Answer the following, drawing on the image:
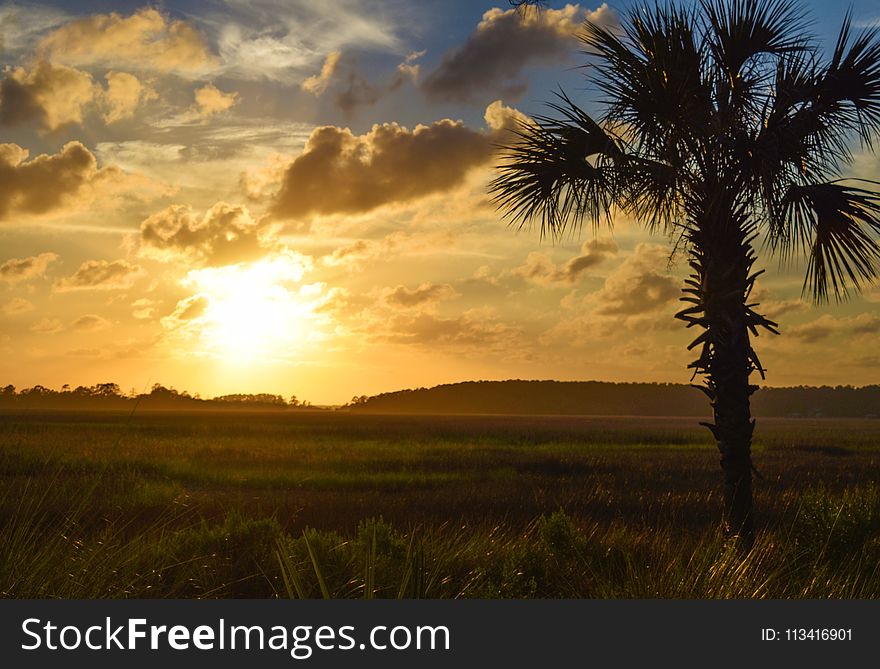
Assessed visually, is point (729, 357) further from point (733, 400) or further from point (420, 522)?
point (420, 522)

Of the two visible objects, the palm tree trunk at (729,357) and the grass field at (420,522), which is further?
the palm tree trunk at (729,357)

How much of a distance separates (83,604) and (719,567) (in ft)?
17.4

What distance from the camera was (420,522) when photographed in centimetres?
1538

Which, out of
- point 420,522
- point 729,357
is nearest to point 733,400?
point 729,357

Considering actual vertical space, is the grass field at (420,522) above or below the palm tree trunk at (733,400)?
below

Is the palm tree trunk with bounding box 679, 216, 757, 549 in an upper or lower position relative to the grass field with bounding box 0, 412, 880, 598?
upper

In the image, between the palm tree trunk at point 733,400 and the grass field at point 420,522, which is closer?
the grass field at point 420,522

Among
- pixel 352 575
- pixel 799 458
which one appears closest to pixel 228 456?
pixel 799 458

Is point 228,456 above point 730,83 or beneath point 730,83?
beneath

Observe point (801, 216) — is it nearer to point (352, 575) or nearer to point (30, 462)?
point (352, 575)

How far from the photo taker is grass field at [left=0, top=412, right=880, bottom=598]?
22.4ft

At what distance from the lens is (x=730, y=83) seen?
11.1 meters

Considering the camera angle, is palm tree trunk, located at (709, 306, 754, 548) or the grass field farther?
palm tree trunk, located at (709, 306, 754, 548)

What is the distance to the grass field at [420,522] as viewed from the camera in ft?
22.4
